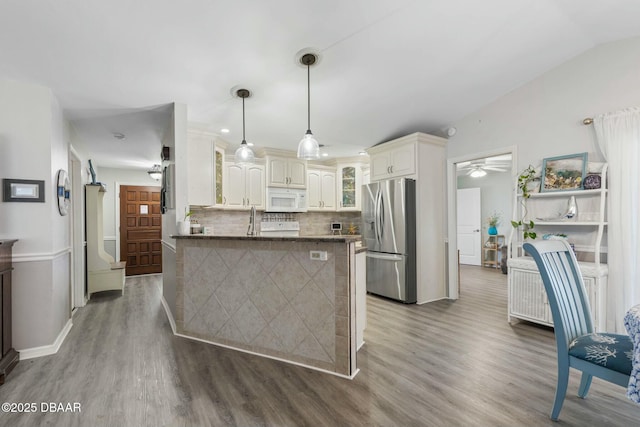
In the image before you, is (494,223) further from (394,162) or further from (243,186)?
(243,186)

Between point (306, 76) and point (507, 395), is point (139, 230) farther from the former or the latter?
point (507, 395)

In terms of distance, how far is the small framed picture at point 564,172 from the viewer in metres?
3.05

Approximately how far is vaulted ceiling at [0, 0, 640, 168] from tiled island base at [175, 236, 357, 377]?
1.55 m

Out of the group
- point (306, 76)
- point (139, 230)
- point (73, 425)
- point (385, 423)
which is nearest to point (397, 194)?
point (306, 76)

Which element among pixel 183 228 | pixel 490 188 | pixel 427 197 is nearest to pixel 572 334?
pixel 427 197

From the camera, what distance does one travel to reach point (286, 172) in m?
5.32

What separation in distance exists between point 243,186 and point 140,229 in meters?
3.18

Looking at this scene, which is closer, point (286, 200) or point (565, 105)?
point (565, 105)

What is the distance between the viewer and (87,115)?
136 inches

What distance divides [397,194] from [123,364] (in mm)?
3520

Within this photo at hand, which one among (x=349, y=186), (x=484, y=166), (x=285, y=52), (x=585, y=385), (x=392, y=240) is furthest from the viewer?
(x=484, y=166)

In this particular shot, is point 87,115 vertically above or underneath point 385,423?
above

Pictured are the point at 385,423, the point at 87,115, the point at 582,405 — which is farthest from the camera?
the point at 87,115

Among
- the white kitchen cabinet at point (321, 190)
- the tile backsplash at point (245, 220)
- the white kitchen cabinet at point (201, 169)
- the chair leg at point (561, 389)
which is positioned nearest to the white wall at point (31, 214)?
the white kitchen cabinet at point (201, 169)
